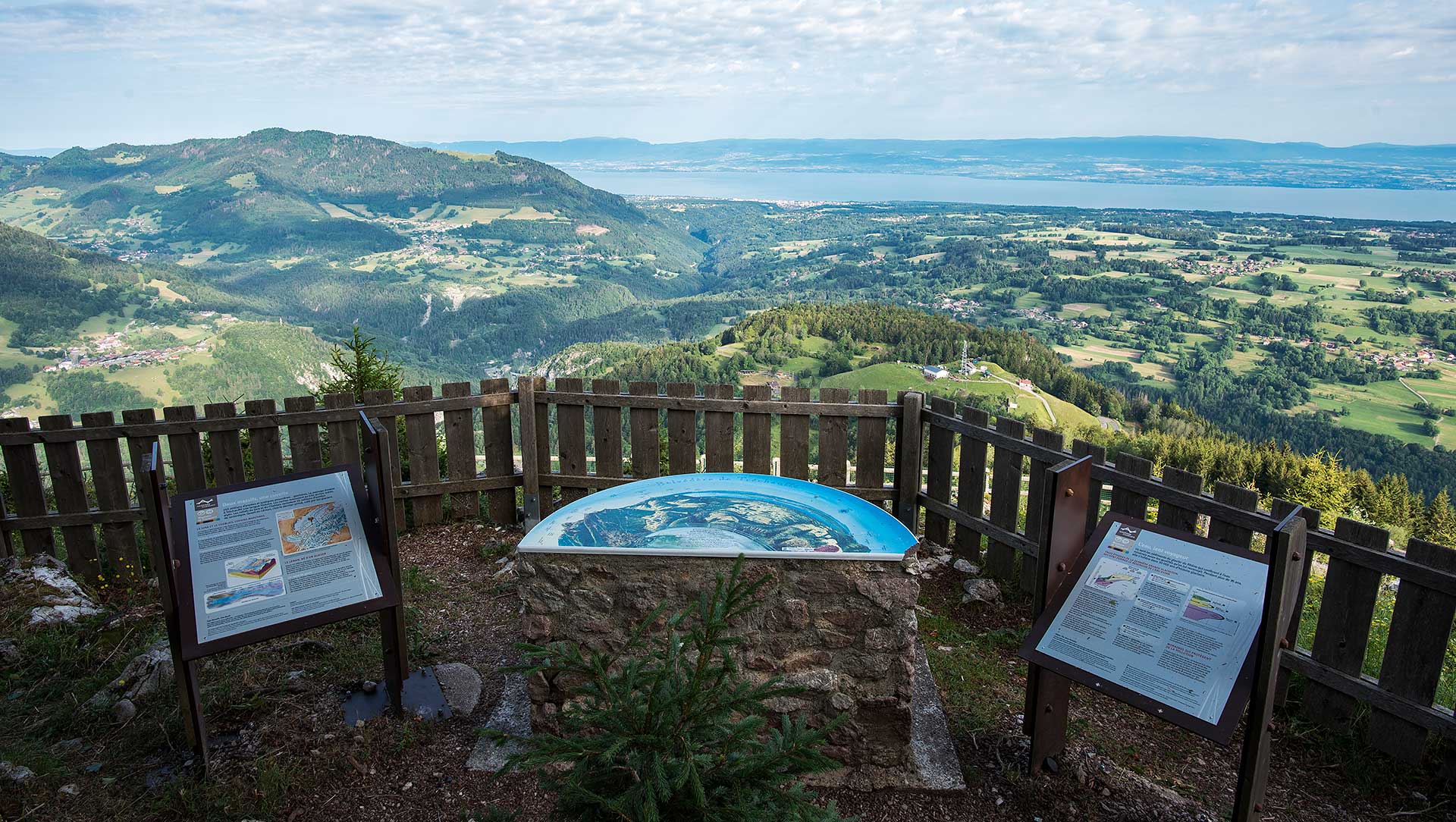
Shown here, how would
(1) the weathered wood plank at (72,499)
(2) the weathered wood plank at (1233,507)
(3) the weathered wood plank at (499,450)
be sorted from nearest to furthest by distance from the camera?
(2) the weathered wood plank at (1233,507)
(1) the weathered wood plank at (72,499)
(3) the weathered wood plank at (499,450)

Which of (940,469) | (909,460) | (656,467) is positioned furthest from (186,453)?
(940,469)

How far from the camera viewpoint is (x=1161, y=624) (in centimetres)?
338

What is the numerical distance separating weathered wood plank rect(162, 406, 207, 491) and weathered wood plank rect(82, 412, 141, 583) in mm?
366

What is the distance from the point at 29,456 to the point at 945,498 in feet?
24.2

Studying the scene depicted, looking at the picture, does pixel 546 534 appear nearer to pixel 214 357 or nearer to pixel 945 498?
pixel 945 498

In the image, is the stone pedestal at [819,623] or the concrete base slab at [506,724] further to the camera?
the concrete base slab at [506,724]

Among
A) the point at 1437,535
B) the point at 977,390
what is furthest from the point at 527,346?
the point at 1437,535

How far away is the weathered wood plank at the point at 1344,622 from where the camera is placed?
408 centimetres

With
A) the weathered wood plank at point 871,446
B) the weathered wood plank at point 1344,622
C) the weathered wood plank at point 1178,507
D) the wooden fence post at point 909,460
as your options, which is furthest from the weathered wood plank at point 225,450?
the weathered wood plank at point 1344,622

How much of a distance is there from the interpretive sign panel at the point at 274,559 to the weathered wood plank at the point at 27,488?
10.8 ft

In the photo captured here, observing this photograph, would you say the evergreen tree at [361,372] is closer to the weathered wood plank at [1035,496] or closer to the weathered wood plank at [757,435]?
the weathered wood plank at [757,435]

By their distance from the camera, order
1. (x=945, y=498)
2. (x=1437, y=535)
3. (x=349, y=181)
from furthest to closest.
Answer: (x=349, y=181), (x=1437, y=535), (x=945, y=498)

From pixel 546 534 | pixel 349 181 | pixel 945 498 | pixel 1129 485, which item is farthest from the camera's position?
pixel 349 181

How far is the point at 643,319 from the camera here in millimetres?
103625
